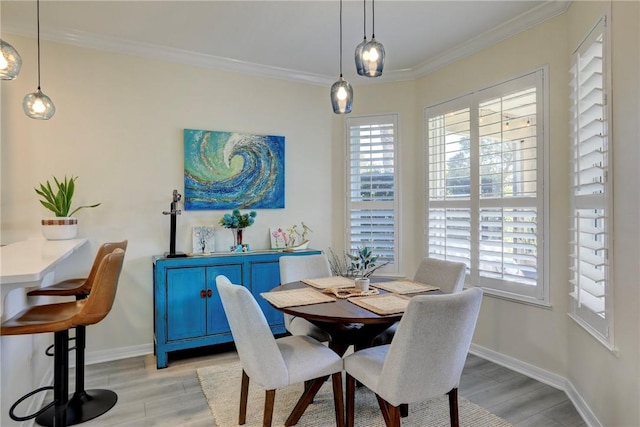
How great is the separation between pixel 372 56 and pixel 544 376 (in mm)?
2696

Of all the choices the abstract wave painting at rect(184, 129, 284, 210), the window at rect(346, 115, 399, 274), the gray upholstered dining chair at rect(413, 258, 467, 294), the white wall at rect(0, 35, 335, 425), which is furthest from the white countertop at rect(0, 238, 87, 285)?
the window at rect(346, 115, 399, 274)

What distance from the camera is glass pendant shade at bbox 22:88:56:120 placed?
252cm


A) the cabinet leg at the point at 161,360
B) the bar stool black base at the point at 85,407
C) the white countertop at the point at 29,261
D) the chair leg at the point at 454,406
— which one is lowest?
the bar stool black base at the point at 85,407

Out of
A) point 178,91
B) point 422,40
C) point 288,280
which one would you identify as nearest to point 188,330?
point 288,280

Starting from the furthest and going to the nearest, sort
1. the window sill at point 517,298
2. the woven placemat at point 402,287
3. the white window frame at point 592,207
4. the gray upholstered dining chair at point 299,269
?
the gray upholstered dining chair at point 299,269 → the window sill at point 517,298 → the woven placemat at point 402,287 → the white window frame at point 592,207

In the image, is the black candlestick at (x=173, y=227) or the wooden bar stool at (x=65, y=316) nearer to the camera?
the wooden bar stool at (x=65, y=316)

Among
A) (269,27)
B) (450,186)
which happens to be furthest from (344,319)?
(269,27)

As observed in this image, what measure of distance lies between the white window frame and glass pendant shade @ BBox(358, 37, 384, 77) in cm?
128

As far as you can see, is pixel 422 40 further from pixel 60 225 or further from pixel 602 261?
pixel 60 225

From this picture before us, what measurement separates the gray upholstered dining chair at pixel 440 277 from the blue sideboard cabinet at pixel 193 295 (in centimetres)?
139

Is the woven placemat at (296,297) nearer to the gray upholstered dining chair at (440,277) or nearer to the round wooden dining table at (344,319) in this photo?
the round wooden dining table at (344,319)

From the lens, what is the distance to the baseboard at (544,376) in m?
2.36

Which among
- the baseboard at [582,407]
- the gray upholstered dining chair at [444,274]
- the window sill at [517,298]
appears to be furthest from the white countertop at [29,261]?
the window sill at [517,298]

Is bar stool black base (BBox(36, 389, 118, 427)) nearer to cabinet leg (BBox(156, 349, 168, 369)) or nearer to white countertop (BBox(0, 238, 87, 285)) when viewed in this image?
cabinet leg (BBox(156, 349, 168, 369))
